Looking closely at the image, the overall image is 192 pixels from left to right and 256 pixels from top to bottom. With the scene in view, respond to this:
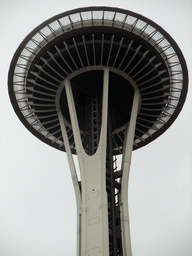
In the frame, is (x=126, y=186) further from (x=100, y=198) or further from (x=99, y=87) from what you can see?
(x=99, y=87)

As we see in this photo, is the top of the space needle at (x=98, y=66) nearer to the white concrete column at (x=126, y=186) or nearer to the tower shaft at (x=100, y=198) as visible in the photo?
the tower shaft at (x=100, y=198)

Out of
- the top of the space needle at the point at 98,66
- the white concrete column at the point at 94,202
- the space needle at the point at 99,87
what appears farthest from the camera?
the top of the space needle at the point at 98,66

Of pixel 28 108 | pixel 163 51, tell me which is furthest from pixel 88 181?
pixel 163 51

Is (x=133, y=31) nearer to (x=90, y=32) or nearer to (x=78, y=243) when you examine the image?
(x=90, y=32)

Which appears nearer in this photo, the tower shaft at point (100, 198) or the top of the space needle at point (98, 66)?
the tower shaft at point (100, 198)

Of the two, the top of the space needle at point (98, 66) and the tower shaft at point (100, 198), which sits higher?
the top of the space needle at point (98, 66)

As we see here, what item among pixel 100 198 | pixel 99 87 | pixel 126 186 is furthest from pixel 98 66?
pixel 100 198

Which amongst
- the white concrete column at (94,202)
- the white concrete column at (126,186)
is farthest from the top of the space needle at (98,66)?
the white concrete column at (94,202)

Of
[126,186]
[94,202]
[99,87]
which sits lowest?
[94,202]
